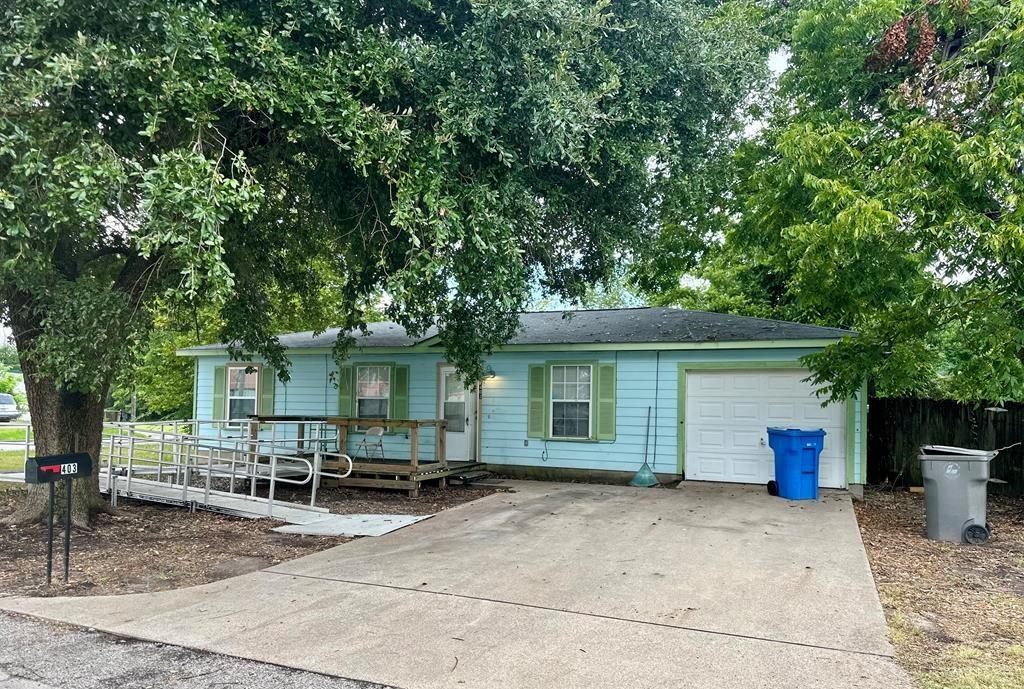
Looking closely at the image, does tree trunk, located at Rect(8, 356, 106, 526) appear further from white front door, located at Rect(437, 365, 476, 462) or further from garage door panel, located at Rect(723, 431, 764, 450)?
garage door panel, located at Rect(723, 431, 764, 450)

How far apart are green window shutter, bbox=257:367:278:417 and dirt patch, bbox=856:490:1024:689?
1039cm

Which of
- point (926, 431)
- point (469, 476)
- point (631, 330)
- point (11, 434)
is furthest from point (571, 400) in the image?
point (11, 434)

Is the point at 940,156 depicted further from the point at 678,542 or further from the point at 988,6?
the point at 678,542

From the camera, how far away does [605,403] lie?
1154cm

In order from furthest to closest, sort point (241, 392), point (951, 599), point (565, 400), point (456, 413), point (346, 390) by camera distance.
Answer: point (241, 392), point (346, 390), point (456, 413), point (565, 400), point (951, 599)

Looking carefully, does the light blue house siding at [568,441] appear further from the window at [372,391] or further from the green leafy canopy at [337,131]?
the green leafy canopy at [337,131]

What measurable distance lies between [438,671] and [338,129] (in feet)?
13.6

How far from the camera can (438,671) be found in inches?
151

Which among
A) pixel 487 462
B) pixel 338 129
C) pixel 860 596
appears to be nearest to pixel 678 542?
Answer: pixel 860 596

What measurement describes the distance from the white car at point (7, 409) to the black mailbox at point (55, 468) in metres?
26.8

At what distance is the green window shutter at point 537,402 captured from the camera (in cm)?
1191

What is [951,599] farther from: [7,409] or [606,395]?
[7,409]

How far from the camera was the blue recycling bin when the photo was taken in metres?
9.38

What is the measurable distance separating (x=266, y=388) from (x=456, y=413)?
161 inches
